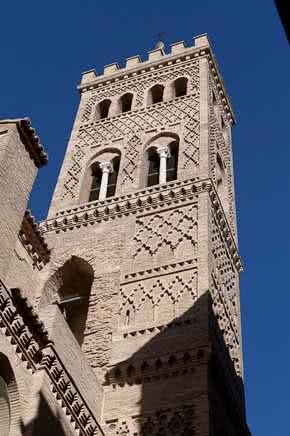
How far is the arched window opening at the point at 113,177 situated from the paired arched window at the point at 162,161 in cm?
70

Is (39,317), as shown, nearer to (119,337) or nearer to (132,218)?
(119,337)

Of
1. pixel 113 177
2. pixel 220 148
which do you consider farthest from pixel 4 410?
pixel 220 148

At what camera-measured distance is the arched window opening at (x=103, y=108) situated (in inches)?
707

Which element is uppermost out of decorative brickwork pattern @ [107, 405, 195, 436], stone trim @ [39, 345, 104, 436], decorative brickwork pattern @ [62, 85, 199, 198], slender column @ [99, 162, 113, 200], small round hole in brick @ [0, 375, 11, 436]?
decorative brickwork pattern @ [62, 85, 199, 198]

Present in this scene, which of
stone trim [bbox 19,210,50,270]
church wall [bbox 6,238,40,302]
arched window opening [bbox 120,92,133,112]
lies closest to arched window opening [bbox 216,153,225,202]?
arched window opening [bbox 120,92,133,112]

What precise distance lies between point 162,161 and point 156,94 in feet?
11.6

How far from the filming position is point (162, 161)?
1501 centimetres

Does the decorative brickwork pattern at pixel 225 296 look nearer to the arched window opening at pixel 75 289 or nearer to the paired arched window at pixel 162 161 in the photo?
the paired arched window at pixel 162 161

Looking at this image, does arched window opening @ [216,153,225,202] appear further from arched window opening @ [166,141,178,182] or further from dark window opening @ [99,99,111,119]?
dark window opening @ [99,99,111,119]

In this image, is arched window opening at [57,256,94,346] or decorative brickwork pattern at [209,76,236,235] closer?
arched window opening at [57,256,94,346]

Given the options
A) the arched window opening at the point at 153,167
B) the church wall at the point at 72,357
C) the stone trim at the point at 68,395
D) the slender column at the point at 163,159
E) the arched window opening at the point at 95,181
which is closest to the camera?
the stone trim at the point at 68,395

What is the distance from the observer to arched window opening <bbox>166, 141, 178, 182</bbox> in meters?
14.8

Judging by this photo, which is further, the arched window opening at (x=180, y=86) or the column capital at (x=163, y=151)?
the arched window opening at (x=180, y=86)

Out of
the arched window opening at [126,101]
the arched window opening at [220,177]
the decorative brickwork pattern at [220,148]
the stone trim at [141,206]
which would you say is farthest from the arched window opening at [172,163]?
the arched window opening at [126,101]
